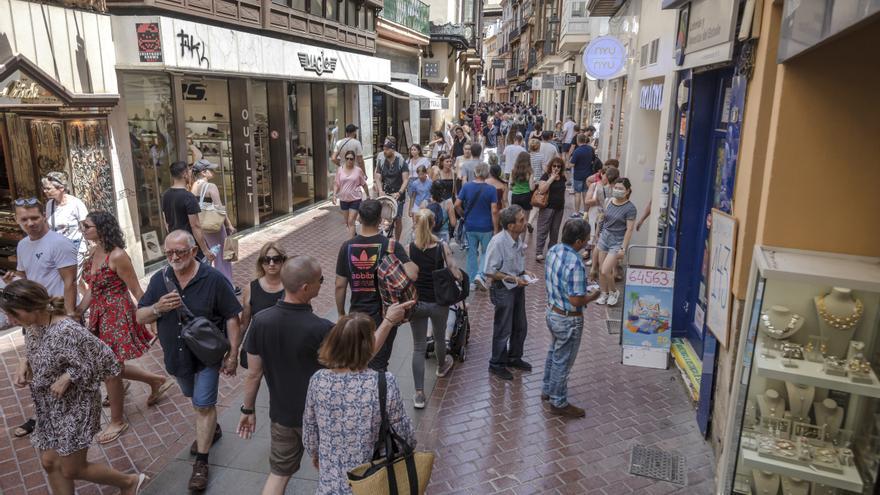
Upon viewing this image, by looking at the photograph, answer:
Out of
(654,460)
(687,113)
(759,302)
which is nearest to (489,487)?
(654,460)

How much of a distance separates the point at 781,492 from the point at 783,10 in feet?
10.4

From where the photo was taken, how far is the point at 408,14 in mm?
26125

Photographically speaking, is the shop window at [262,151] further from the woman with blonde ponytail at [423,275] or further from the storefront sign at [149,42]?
the woman with blonde ponytail at [423,275]

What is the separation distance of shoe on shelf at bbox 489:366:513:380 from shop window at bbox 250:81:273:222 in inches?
356

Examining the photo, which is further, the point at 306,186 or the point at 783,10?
the point at 306,186

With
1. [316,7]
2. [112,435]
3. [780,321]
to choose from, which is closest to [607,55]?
[316,7]

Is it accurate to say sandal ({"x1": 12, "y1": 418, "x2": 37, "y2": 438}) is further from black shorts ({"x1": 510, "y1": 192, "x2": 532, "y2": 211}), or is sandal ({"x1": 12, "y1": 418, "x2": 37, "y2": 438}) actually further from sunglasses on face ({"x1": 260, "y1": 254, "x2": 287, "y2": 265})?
black shorts ({"x1": 510, "y1": 192, "x2": 532, "y2": 211})

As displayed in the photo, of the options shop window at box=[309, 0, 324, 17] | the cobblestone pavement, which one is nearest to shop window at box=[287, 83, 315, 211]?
shop window at box=[309, 0, 324, 17]

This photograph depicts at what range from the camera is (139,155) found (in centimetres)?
1002

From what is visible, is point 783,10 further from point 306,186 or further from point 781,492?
point 306,186

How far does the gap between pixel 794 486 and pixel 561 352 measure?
211 cm

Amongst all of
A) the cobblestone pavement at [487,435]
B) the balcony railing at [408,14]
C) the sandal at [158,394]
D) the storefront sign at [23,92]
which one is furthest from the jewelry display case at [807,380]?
the balcony railing at [408,14]

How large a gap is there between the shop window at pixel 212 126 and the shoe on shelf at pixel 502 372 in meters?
8.09

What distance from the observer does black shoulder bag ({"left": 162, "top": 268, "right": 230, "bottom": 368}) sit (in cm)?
425
